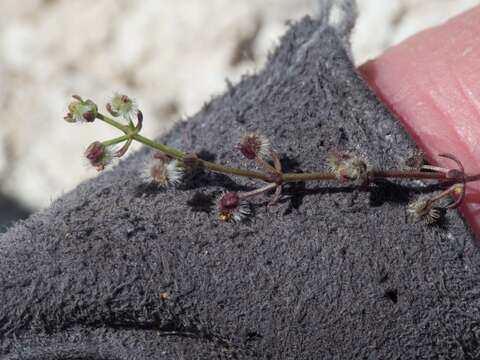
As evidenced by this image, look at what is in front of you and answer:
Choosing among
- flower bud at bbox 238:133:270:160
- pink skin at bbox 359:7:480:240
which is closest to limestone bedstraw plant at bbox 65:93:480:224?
flower bud at bbox 238:133:270:160

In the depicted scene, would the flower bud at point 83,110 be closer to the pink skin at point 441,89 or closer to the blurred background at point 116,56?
the pink skin at point 441,89

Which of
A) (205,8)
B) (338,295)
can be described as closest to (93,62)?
(205,8)

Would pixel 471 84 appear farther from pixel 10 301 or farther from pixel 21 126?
pixel 21 126

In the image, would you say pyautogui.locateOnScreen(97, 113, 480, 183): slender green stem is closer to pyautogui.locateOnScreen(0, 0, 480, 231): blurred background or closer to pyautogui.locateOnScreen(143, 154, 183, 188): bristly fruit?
pyautogui.locateOnScreen(143, 154, 183, 188): bristly fruit

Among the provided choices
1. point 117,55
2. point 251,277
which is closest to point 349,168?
point 251,277

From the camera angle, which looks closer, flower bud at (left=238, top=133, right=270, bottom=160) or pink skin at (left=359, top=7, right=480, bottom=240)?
flower bud at (left=238, top=133, right=270, bottom=160)

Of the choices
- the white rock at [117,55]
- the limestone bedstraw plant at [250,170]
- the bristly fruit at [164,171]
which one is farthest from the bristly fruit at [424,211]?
the white rock at [117,55]

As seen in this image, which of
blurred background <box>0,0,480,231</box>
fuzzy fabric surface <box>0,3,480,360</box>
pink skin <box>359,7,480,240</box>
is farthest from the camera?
blurred background <box>0,0,480,231</box>
